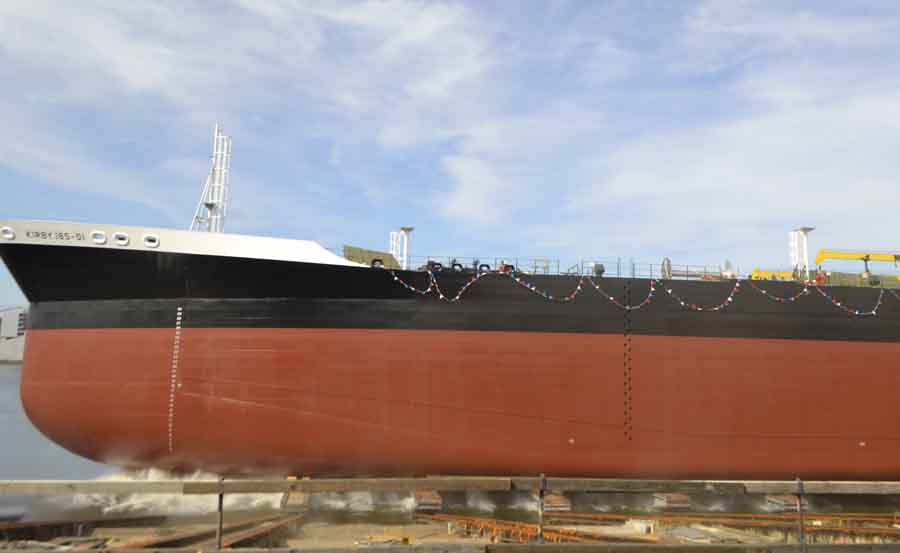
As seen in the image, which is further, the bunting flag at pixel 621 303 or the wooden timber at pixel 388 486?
the bunting flag at pixel 621 303

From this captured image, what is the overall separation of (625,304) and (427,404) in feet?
13.3

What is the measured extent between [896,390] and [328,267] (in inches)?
430

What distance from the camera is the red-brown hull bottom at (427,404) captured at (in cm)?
1038

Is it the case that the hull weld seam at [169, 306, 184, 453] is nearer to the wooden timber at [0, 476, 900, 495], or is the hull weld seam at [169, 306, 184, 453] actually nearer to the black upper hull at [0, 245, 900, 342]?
the black upper hull at [0, 245, 900, 342]

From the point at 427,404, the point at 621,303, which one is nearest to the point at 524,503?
the point at 427,404

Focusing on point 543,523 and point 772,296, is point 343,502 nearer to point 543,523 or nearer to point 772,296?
point 543,523

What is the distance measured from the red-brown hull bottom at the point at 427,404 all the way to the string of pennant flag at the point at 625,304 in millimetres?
648

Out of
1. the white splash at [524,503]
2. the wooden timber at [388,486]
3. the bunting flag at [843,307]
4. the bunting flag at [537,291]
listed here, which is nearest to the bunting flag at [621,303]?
the bunting flag at [537,291]

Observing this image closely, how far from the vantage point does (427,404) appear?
10500mm

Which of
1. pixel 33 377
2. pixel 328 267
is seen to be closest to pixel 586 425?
pixel 328 267

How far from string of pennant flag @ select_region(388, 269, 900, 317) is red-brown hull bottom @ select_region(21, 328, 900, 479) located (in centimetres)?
65

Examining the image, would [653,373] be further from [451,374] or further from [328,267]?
[328,267]

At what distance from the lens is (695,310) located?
11367 mm

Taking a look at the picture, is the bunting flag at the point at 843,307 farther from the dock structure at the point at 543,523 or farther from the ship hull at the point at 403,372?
the dock structure at the point at 543,523
